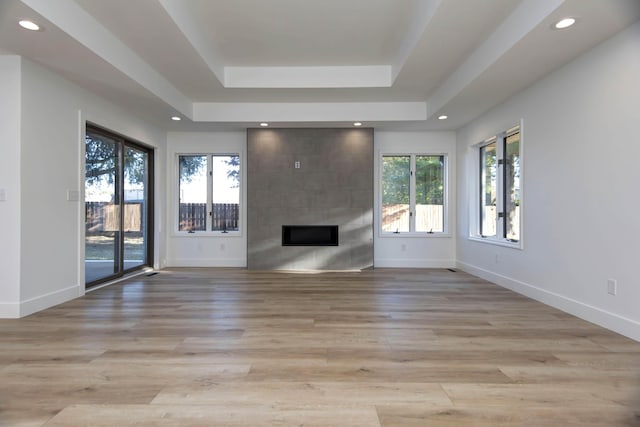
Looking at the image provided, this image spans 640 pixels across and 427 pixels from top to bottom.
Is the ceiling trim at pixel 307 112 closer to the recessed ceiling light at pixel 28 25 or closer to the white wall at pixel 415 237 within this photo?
the white wall at pixel 415 237

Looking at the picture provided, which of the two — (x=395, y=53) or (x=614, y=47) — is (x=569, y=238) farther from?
(x=395, y=53)

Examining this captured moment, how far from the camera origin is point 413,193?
620cm

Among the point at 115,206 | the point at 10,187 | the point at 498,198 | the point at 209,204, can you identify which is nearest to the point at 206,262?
the point at 209,204

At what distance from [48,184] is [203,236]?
2.85m

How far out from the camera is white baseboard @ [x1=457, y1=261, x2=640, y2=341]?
2.65m

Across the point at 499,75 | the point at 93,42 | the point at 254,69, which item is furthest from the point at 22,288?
the point at 499,75

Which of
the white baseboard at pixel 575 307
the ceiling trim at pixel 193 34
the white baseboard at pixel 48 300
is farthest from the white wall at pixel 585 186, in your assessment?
the white baseboard at pixel 48 300

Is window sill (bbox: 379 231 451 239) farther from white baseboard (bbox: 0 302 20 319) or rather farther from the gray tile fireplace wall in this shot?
white baseboard (bbox: 0 302 20 319)

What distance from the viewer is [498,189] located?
4.82 meters

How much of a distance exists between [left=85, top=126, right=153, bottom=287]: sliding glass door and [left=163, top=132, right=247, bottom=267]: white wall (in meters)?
0.45

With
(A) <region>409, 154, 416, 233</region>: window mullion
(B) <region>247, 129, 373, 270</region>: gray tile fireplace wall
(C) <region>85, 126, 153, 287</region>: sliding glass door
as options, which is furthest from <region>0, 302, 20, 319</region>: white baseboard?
(A) <region>409, 154, 416, 233</region>: window mullion

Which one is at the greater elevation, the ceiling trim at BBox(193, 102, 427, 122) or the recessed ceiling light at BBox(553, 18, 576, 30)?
the ceiling trim at BBox(193, 102, 427, 122)

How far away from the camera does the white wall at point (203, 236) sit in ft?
20.1

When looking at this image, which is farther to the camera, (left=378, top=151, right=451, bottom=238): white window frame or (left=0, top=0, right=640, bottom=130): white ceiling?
(left=378, top=151, right=451, bottom=238): white window frame
